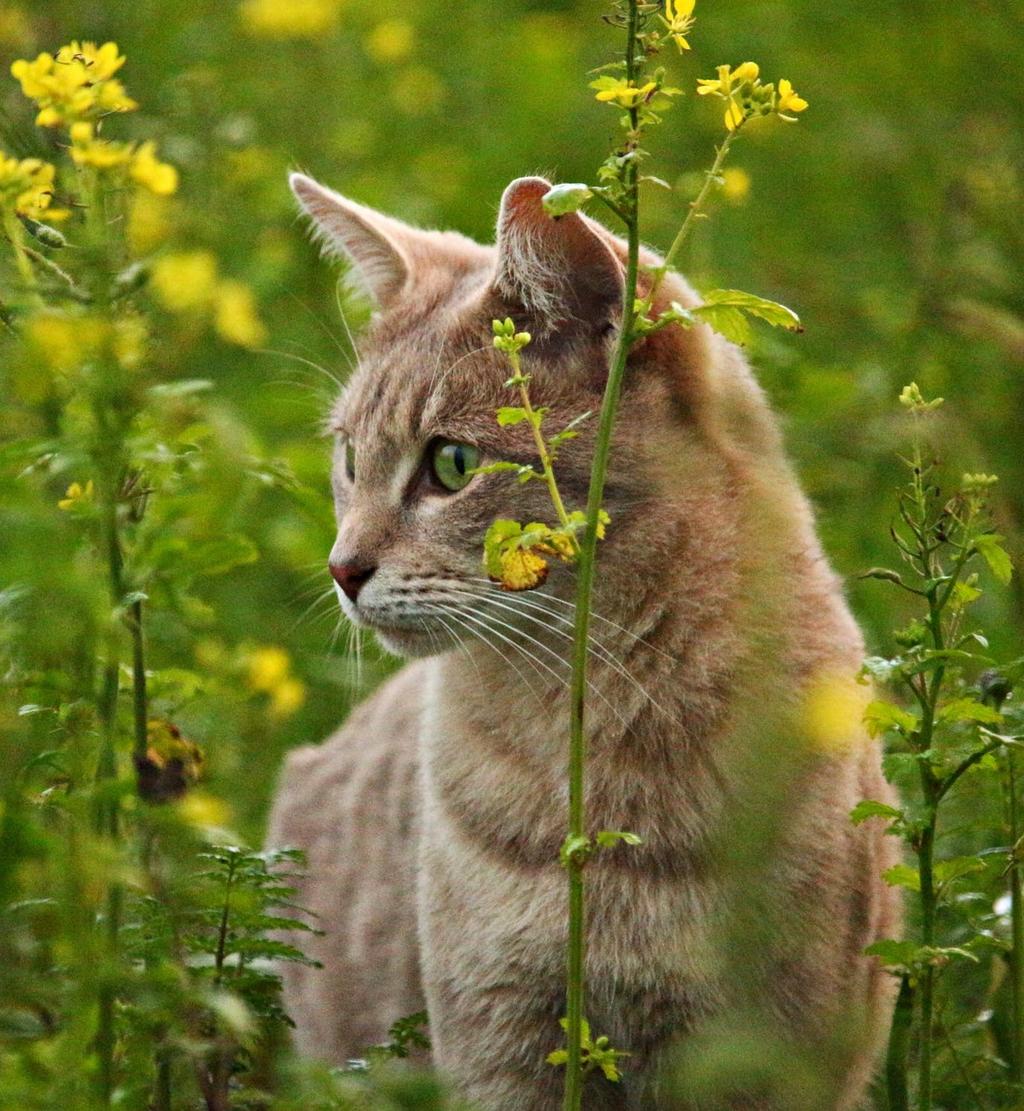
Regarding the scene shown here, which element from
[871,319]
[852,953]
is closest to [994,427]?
[871,319]

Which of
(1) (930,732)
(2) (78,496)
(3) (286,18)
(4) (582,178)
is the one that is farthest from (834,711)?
(3) (286,18)

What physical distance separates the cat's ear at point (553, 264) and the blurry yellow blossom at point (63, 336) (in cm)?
92

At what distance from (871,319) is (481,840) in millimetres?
2523

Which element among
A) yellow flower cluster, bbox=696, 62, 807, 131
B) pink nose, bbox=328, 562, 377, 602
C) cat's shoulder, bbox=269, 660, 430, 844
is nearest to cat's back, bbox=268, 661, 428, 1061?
cat's shoulder, bbox=269, 660, 430, 844

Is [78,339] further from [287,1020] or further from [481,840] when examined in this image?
[481,840]

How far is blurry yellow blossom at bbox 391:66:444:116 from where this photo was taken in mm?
5793

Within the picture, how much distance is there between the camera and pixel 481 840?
2543mm

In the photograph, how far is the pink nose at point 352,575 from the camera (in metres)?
2.55

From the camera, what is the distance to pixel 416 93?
5789 millimetres

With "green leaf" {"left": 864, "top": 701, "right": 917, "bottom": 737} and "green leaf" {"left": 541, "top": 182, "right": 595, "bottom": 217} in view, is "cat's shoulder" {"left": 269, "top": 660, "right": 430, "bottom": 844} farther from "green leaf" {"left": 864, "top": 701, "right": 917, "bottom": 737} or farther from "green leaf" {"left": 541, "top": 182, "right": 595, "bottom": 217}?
"green leaf" {"left": 541, "top": 182, "right": 595, "bottom": 217}

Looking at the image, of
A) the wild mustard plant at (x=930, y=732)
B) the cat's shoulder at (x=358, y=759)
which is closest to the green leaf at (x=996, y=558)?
the wild mustard plant at (x=930, y=732)

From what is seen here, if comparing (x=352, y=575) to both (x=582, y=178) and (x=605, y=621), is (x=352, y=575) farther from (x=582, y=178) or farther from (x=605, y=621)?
(x=582, y=178)

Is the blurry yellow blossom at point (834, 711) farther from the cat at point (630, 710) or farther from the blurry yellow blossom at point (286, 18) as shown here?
the blurry yellow blossom at point (286, 18)

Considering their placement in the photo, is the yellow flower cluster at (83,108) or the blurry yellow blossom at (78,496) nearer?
the yellow flower cluster at (83,108)
